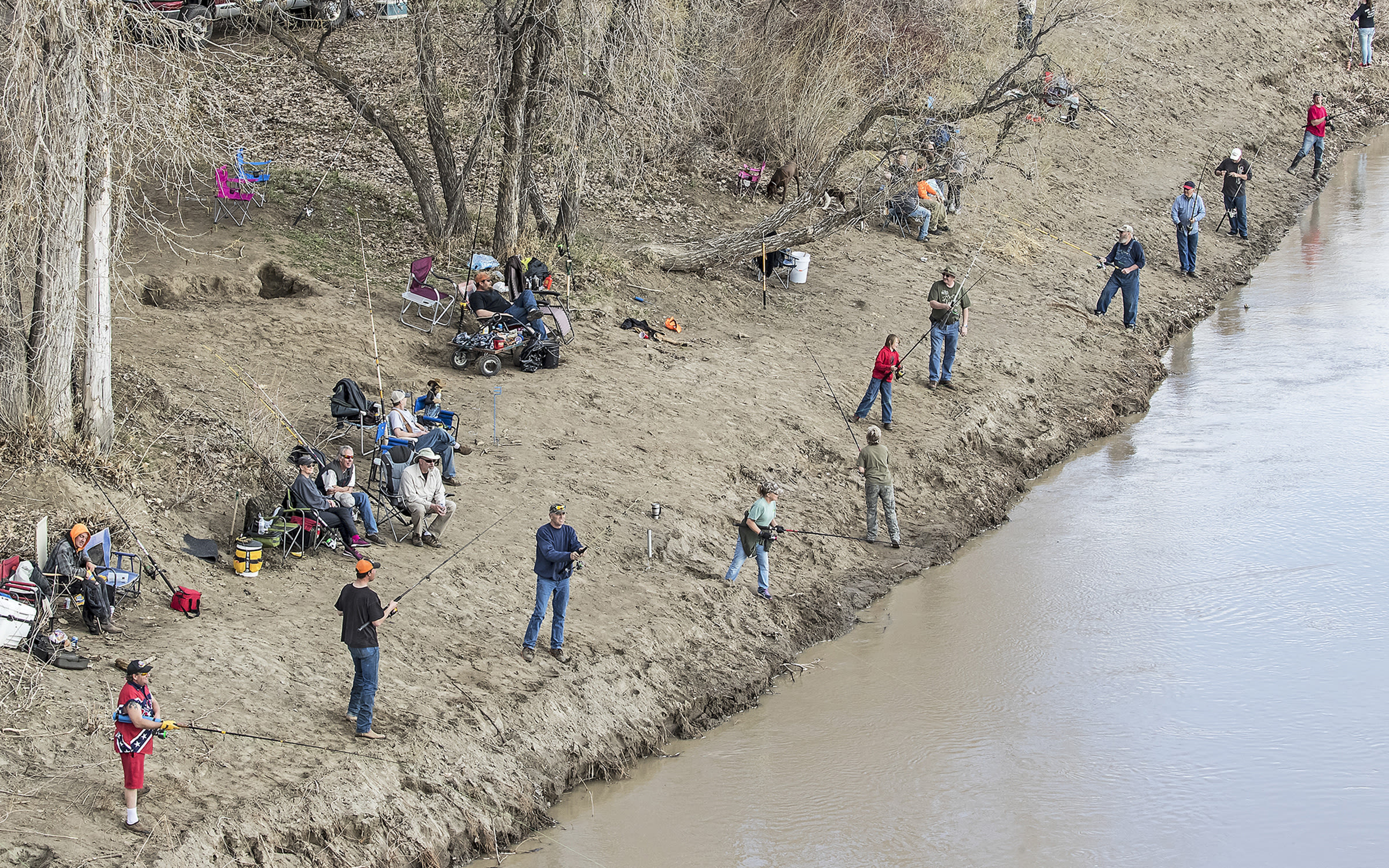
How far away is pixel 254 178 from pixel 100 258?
20.8 feet

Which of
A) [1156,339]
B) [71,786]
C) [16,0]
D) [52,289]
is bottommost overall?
[71,786]

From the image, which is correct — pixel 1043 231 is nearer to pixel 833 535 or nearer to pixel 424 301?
pixel 833 535

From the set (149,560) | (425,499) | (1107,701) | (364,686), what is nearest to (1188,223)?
(1107,701)

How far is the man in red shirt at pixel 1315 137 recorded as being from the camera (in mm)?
26250

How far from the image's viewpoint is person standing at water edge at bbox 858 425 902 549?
1370 centimetres

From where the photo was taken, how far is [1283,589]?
43.3 ft

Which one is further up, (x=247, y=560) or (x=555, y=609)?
(x=247, y=560)

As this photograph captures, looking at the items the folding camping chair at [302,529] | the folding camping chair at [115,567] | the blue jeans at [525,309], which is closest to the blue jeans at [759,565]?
the folding camping chair at [302,529]

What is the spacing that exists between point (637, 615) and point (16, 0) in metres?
6.91

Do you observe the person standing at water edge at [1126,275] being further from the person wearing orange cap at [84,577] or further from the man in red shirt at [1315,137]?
the person wearing orange cap at [84,577]

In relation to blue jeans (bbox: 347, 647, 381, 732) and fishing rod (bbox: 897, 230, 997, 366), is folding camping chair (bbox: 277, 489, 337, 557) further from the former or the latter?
fishing rod (bbox: 897, 230, 997, 366)

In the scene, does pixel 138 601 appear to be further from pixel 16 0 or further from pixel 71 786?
pixel 16 0

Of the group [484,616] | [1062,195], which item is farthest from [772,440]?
[1062,195]

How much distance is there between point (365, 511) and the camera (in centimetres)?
1209
